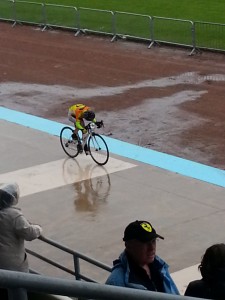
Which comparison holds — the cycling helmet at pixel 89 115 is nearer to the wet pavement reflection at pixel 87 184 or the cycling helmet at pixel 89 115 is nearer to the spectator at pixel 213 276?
the wet pavement reflection at pixel 87 184

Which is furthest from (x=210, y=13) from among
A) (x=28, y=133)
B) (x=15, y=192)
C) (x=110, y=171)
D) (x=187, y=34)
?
(x=15, y=192)

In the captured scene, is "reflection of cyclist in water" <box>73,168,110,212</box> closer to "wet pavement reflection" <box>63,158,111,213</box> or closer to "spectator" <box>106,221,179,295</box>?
"wet pavement reflection" <box>63,158,111,213</box>

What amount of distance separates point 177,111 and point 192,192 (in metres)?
5.55

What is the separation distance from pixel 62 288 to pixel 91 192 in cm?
956

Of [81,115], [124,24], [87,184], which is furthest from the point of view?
[124,24]

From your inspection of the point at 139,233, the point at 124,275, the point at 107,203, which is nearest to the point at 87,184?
the point at 107,203

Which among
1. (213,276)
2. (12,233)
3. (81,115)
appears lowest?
Answer: (12,233)

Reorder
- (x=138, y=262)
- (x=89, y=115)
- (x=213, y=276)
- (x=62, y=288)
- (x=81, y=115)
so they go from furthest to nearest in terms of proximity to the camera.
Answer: (x=81, y=115)
(x=89, y=115)
(x=138, y=262)
(x=213, y=276)
(x=62, y=288)

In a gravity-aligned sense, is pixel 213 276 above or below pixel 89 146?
below

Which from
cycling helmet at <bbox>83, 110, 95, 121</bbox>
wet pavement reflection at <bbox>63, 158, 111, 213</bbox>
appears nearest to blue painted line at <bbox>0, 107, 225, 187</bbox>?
wet pavement reflection at <bbox>63, 158, 111, 213</bbox>

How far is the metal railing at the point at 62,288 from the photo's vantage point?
3.31 m

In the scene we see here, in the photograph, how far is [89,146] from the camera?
1430 cm

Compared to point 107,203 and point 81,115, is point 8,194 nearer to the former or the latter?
point 107,203

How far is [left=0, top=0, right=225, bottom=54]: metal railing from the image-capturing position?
2467 cm
